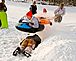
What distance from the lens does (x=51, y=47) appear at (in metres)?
7.20

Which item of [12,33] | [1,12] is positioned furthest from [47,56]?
[1,12]

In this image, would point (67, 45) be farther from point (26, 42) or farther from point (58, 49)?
point (26, 42)

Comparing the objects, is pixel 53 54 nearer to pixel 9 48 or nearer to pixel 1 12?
pixel 9 48

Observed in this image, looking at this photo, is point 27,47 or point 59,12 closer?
point 27,47

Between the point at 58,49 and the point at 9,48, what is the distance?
198 centimetres

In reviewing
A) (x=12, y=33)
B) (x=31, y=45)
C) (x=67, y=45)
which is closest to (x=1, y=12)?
(x=12, y=33)

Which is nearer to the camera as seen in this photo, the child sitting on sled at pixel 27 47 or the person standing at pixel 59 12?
the child sitting on sled at pixel 27 47

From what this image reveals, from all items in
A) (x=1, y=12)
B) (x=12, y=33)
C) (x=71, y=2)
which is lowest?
(x=71, y=2)

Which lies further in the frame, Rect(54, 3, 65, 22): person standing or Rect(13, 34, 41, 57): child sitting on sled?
Rect(54, 3, 65, 22): person standing

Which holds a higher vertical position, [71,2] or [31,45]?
[31,45]

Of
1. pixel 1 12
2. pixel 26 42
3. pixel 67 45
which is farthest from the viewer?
pixel 1 12

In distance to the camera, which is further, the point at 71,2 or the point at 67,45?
the point at 71,2

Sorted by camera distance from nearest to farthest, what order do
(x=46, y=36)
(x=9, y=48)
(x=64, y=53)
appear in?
Answer: (x=64, y=53) < (x=9, y=48) < (x=46, y=36)

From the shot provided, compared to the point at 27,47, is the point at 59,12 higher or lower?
lower
